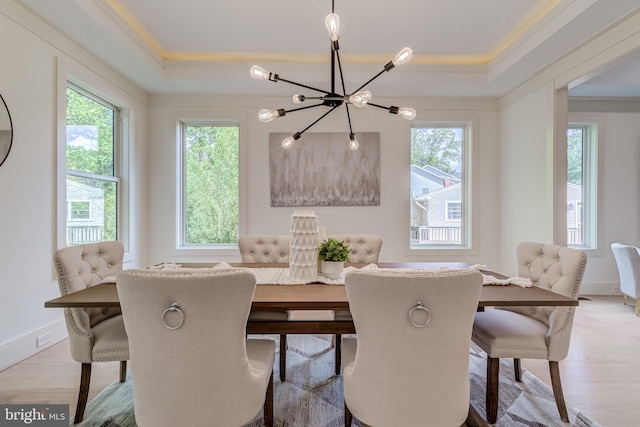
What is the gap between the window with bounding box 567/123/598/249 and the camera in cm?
378

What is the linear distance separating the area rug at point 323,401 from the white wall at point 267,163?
186cm

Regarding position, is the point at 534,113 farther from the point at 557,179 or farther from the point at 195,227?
the point at 195,227

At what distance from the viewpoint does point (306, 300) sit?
126cm

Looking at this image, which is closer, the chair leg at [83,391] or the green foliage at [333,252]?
the chair leg at [83,391]

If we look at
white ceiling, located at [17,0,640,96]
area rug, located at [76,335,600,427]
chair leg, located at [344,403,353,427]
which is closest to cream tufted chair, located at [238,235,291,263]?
area rug, located at [76,335,600,427]

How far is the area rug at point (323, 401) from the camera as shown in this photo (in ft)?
5.09

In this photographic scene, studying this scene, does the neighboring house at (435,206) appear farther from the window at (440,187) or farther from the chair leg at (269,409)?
the chair leg at (269,409)

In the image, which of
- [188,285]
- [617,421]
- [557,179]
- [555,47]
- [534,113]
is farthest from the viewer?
[534,113]

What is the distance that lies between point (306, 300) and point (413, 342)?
1.53 feet

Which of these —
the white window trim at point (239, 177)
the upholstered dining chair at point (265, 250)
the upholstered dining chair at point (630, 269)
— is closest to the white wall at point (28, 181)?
the white window trim at point (239, 177)

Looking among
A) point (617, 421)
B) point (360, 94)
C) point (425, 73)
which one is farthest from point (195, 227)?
point (617, 421)

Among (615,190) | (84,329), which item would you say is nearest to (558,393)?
(84,329)

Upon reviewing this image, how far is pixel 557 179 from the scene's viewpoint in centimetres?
297

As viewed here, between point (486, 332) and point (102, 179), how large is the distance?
11.9ft
